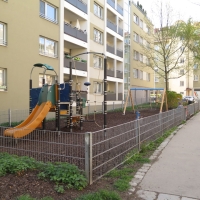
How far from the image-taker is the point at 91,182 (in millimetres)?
4328

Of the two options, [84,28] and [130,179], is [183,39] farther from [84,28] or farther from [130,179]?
[130,179]

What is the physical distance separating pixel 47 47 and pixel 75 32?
388 cm

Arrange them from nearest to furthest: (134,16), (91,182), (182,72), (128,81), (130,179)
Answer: (91,182), (130,179), (182,72), (128,81), (134,16)

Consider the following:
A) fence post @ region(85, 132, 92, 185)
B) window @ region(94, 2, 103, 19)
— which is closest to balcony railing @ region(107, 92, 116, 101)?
window @ region(94, 2, 103, 19)

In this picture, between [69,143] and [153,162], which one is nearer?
[69,143]

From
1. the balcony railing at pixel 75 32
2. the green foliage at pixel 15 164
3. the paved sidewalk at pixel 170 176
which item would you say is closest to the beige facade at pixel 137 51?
the balcony railing at pixel 75 32

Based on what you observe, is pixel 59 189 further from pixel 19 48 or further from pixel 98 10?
pixel 98 10

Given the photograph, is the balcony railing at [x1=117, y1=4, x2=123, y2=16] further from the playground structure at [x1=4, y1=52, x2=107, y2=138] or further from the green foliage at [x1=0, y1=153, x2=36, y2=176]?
the green foliage at [x1=0, y1=153, x2=36, y2=176]

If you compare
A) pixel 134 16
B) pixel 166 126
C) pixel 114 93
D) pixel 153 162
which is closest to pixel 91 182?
pixel 153 162

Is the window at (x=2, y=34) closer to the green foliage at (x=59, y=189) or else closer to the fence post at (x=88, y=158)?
the fence post at (x=88, y=158)

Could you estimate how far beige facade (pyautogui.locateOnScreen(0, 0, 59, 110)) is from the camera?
1433 centimetres

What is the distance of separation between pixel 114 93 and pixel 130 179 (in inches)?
947

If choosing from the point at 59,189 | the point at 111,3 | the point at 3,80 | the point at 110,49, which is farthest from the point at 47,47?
the point at 59,189

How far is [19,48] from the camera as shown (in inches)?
600
